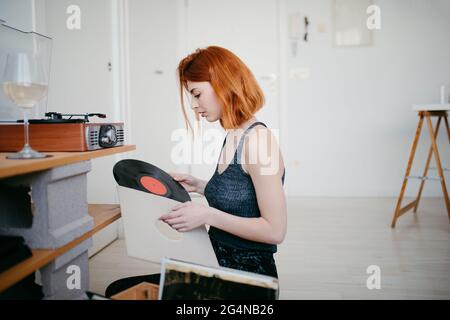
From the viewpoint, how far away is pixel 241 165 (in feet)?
3.25

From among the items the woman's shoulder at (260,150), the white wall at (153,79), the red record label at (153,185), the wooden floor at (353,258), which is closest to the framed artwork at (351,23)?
the white wall at (153,79)

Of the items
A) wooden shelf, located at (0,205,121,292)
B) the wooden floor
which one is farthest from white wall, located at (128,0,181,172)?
wooden shelf, located at (0,205,121,292)

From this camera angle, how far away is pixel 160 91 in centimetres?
334

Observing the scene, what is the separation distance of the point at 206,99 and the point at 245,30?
3151 millimetres

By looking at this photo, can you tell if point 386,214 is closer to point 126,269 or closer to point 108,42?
point 126,269

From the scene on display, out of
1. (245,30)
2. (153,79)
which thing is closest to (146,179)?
(153,79)

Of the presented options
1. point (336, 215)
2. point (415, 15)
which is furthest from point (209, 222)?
point (415, 15)

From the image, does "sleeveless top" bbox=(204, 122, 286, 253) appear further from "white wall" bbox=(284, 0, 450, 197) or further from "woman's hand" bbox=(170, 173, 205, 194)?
"white wall" bbox=(284, 0, 450, 197)

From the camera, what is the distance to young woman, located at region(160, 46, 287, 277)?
0.92m

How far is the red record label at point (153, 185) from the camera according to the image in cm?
90

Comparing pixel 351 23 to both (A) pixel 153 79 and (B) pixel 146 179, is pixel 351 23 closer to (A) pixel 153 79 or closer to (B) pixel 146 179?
(A) pixel 153 79

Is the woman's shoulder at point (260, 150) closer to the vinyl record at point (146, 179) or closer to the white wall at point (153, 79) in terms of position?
the vinyl record at point (146, 179)
